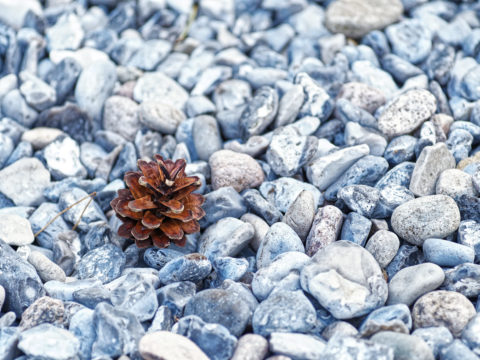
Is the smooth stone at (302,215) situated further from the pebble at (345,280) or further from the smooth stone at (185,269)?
the smooth stone at (185,269)

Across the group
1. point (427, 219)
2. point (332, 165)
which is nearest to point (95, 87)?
point (332, 165)

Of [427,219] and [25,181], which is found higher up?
[427,219]

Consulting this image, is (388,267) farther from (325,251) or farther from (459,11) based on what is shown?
(459,11)

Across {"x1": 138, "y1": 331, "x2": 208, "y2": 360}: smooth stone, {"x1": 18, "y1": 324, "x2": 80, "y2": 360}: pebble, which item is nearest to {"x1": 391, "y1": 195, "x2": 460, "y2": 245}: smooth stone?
{"x1": 138, "y1": 331, "x2": 208, "y2": 360}: smooth stone

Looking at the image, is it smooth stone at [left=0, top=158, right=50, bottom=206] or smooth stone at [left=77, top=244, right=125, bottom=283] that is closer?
smooth stone at [left=77, top=244, right=125, bottom=283]

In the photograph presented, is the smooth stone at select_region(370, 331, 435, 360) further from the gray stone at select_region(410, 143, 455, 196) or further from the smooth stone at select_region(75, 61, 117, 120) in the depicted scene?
the smooth stone at select_region(75, 61, 117, 120)

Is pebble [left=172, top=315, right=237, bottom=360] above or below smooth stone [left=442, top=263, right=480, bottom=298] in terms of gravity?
below

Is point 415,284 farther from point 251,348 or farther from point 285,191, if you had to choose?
point 285,191
